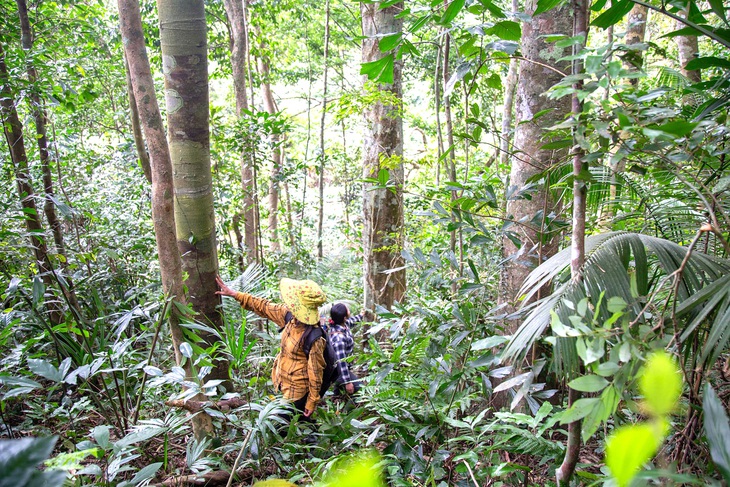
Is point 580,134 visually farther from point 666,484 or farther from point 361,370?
point 361,370

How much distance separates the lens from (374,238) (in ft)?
17.4

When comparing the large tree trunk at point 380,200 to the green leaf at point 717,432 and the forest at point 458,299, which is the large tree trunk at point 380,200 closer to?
the forest at point 458,299

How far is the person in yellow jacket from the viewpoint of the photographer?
356cm

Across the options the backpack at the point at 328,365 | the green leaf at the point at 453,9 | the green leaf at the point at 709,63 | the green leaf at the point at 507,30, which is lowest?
the backpack at the point at 328,365

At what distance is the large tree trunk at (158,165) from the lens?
245 centimetres

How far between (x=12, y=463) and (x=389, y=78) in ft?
4.97

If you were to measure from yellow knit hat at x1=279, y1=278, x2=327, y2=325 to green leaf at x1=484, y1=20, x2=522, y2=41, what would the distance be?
2.36 m

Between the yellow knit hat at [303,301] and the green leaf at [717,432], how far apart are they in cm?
299

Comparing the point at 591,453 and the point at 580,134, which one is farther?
the point at 591,453

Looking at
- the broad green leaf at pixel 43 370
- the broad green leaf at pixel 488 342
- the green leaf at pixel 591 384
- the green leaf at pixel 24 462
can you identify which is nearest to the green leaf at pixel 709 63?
the broad green leaf at pixel 488 342

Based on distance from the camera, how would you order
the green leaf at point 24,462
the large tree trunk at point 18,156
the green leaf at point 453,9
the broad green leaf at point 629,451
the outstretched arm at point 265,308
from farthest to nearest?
the outstretched arm at point 265,308 → the large tree trunk at point 18,156 → the green leaf at point 453,9 → the green leaf at point 24,462 → the broad green leaf at point 629,451

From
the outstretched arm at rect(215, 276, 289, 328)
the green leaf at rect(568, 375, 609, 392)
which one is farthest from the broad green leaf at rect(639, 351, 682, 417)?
the outstretched arm at rect(215, 276, 289, 328)

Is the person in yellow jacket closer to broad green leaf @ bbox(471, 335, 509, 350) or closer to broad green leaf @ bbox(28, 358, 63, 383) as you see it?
broad green leaf @ bbox(28, 358, 63, 383)

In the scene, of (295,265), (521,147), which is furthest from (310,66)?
(521,147)
